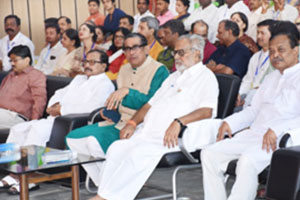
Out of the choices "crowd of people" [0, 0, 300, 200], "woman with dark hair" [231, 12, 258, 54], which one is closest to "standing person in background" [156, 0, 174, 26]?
"crowd of people" [0, 0, 300, 200]

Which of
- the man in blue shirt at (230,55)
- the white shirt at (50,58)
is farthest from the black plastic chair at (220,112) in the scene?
the white shirt at (50,58)

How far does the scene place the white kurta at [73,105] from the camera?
5129 mm

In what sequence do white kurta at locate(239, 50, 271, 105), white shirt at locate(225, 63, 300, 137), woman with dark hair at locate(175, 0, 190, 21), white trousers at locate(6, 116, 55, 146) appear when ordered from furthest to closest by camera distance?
woman with dark hair at locate(175, 0, 190, 21) < white kurta at locate(239, 50, 271, 105) < white trousers at locate(6, 116, 55, 146) < white shirt at locate(225, 63, 300, 137)

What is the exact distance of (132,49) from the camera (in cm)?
471

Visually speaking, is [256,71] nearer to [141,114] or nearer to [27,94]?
[141,114]

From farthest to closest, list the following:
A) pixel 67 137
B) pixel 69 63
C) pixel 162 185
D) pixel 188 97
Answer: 1. pixel 69 63
2. pixel 162 185
3. pixel 67 137
4. pixel 188 97

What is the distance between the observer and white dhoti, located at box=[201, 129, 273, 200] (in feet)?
11.4

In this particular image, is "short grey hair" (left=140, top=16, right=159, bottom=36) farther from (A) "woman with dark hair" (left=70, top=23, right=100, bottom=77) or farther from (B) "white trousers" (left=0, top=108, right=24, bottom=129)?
(B) "white trousers" (left=0, top=108, right=24, bottom=129)

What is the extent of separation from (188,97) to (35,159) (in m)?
1.19

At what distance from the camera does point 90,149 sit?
4.50 meters

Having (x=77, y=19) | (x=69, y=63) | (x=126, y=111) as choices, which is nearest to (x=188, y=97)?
(x=126, y=111)

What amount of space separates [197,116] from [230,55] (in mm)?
1944

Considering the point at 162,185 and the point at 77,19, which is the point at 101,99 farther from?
the point at 77,19

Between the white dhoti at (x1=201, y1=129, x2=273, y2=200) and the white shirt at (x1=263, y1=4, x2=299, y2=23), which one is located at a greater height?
the white shirt at (x1=263, y1=4, x2=299, y2=23)
